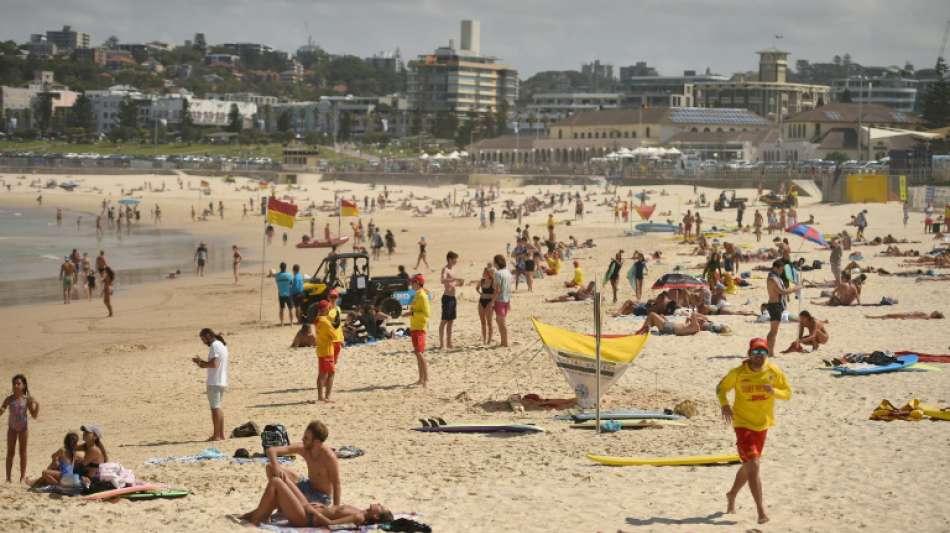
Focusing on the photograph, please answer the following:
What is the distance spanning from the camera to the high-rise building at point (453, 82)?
180 m

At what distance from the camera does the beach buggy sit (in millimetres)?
20531

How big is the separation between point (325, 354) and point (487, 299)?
12.1 ft

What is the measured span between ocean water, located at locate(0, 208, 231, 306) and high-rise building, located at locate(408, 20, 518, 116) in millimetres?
120722

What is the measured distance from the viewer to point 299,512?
27.0 feet

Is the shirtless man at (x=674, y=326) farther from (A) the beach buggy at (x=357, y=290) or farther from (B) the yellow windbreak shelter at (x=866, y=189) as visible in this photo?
(B) the yellow windbreak shelter at (x=866, y=189)

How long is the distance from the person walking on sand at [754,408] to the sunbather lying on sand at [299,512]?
2396 millimetres

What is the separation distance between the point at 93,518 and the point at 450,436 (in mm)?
3709

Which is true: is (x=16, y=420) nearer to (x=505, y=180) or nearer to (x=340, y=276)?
(x=340, y=276)

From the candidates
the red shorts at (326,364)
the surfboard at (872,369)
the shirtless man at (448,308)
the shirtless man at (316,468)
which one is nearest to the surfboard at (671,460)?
the shirtless man at (316,468)

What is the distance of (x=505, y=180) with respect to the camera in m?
79.2

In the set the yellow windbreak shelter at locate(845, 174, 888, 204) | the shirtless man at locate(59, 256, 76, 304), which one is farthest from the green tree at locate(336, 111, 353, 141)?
the shirtless man at locate(59, 256, 76, 304)

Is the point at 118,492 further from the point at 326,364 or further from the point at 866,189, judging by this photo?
the point at 866,189

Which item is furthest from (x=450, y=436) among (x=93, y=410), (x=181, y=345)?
(x=181, y=345)

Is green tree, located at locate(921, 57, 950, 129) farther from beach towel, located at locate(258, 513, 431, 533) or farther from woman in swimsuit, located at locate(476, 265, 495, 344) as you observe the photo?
beach towel, located at locate(258, 513, 431, 533)
